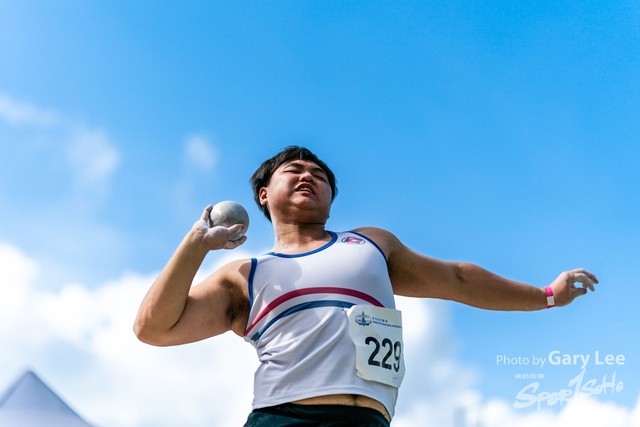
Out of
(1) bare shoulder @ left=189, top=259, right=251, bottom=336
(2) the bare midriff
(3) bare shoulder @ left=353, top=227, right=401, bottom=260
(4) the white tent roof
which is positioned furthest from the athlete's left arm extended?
(4) the white tent roof

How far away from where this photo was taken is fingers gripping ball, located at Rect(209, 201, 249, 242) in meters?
4.11

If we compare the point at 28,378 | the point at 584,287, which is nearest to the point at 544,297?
the point at 584,287

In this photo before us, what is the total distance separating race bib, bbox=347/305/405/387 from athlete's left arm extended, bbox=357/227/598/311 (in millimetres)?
651

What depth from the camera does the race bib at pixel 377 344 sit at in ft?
11.8

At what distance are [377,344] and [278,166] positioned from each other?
1.75 m

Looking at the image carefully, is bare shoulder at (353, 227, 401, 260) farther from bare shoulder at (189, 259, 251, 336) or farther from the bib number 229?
bare shoulder at (189, 259, 251, 336)

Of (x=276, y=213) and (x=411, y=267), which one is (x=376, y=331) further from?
(x=276, y=213)

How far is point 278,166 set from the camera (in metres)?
4.90

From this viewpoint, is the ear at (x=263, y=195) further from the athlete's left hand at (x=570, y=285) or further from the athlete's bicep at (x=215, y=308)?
the athlete's left hand at (x=570, y=285)

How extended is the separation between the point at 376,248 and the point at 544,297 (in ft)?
4.51

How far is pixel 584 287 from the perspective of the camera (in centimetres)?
470

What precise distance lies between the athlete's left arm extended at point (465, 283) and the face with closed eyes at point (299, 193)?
1.15ft

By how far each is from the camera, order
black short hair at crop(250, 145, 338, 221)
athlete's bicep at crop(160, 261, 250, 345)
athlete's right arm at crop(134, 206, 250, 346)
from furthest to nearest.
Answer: black short hair at crop(250, 145, 338, 221), athlete's bicep at crop(160, 261, 250, 345), athlete's right arm at crop(134, 206, 250, 346)

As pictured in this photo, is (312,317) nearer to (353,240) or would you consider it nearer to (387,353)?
(387,353)
